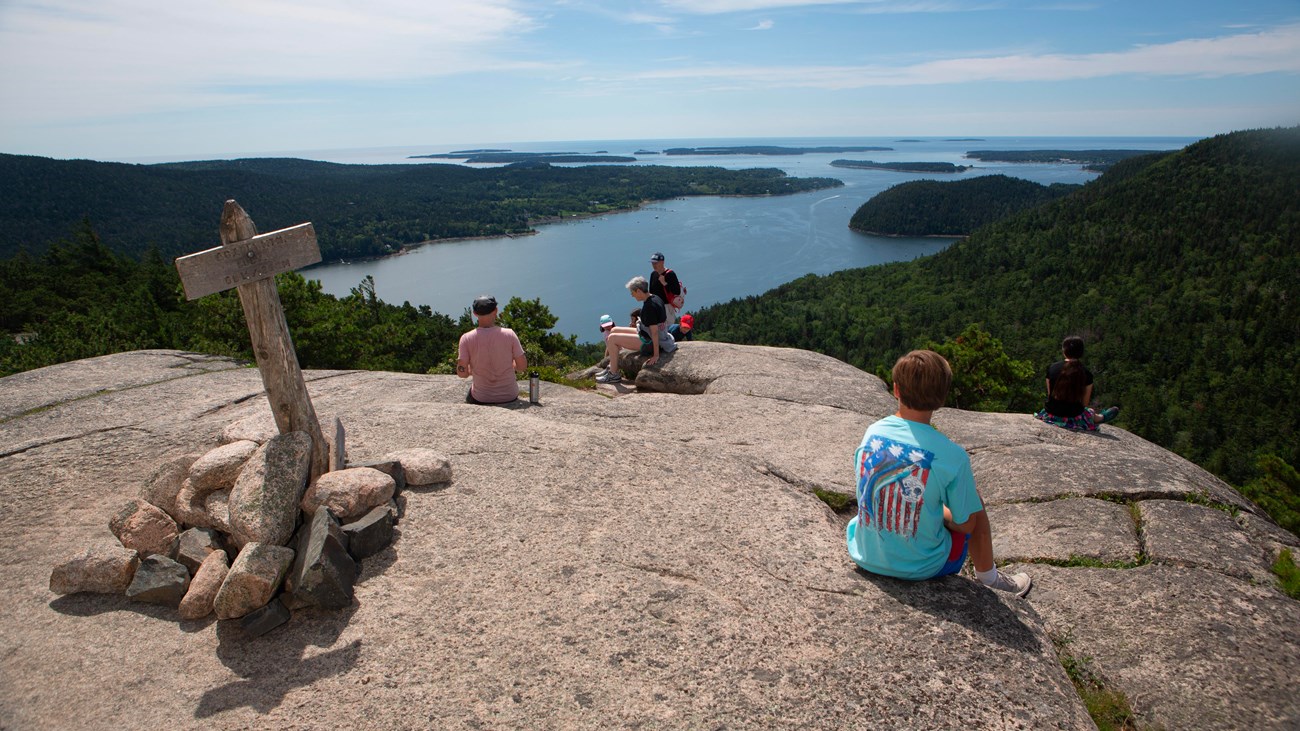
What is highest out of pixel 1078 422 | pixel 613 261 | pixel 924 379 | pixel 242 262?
pixel 242 262

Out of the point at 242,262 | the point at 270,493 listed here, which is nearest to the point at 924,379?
the point at 270,493

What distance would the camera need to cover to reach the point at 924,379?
4.09m

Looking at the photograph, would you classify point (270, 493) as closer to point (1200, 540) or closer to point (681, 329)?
point (1200, 540)

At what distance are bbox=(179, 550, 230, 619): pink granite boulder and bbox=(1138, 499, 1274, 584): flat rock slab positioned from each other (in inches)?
287

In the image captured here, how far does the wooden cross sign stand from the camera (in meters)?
5.23

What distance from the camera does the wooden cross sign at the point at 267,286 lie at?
206 inches

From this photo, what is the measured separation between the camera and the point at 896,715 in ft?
12.0

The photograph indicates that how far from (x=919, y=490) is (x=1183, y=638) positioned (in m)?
2.27

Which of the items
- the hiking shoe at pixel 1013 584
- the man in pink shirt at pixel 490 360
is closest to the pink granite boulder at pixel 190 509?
the man in pink shirt at pixel 490 360

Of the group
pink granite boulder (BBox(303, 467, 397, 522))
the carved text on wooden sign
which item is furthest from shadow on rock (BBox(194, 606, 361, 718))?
the carved text on wooden sign

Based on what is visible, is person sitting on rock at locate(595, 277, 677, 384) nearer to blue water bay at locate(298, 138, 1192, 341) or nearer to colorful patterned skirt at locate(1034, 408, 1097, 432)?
colorful patterned skirt at locate(1034, 408, 1097, 432)

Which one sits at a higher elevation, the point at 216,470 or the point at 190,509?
the point at 216,470

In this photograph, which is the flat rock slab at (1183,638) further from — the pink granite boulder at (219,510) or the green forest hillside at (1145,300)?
the green forest hillside at (1145,300)

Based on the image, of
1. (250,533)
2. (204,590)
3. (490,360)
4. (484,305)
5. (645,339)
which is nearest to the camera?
(204,590)
